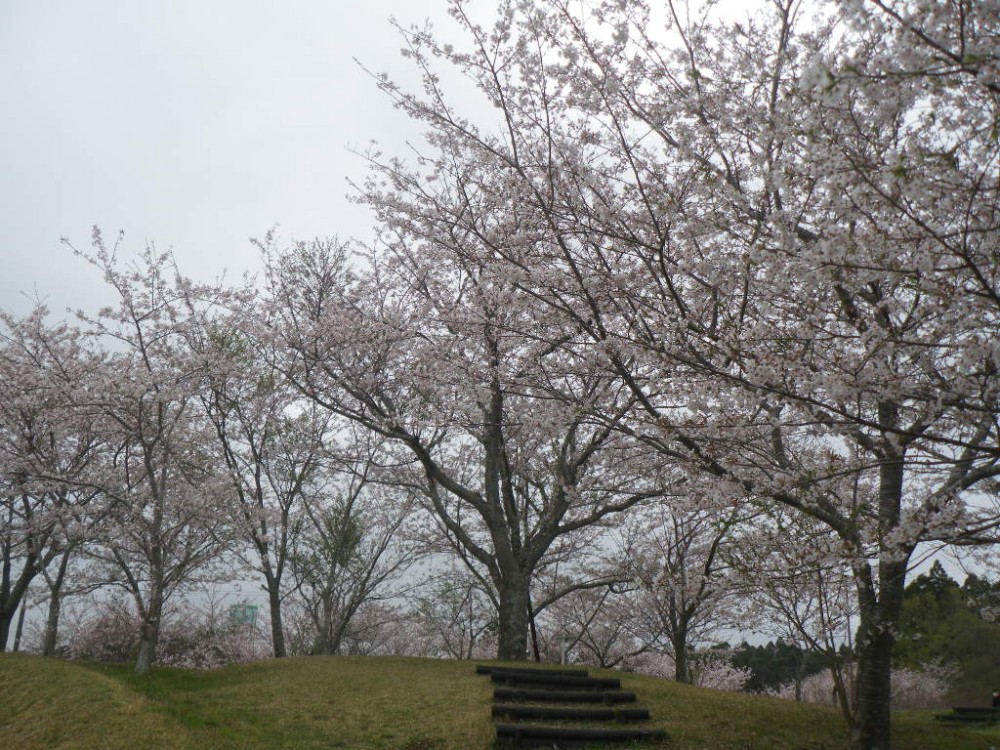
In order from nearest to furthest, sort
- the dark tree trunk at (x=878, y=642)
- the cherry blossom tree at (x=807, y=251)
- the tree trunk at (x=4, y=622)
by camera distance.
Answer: the cherry blossom tree at (x=807, y=251), the dark tree trunk at (x=878, y=642), the tree trunk at (x=4, y=622)

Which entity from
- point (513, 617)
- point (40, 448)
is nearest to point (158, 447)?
point (40, 448)

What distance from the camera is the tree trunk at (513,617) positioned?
1399cm

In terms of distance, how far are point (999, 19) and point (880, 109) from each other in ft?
2.64

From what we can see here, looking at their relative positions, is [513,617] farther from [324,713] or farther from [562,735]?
[562,735]

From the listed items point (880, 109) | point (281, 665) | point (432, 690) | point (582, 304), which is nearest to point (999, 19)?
point (880, 109)

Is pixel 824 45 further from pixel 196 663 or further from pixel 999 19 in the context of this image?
pixel 196 663

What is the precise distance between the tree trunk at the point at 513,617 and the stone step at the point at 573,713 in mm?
4794

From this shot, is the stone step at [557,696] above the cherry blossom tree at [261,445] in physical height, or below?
below

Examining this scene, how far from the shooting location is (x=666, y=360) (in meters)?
5.67

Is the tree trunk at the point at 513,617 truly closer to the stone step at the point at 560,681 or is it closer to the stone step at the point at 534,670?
the stone step at the point at 534,670

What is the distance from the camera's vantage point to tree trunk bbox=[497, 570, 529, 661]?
45.9 ft

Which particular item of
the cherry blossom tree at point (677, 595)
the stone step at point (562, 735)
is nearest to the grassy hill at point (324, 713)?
the stone step at point (562, 735)

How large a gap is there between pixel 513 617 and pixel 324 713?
5069 millimetres

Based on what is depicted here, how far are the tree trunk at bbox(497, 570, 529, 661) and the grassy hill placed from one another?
55.3 inches
